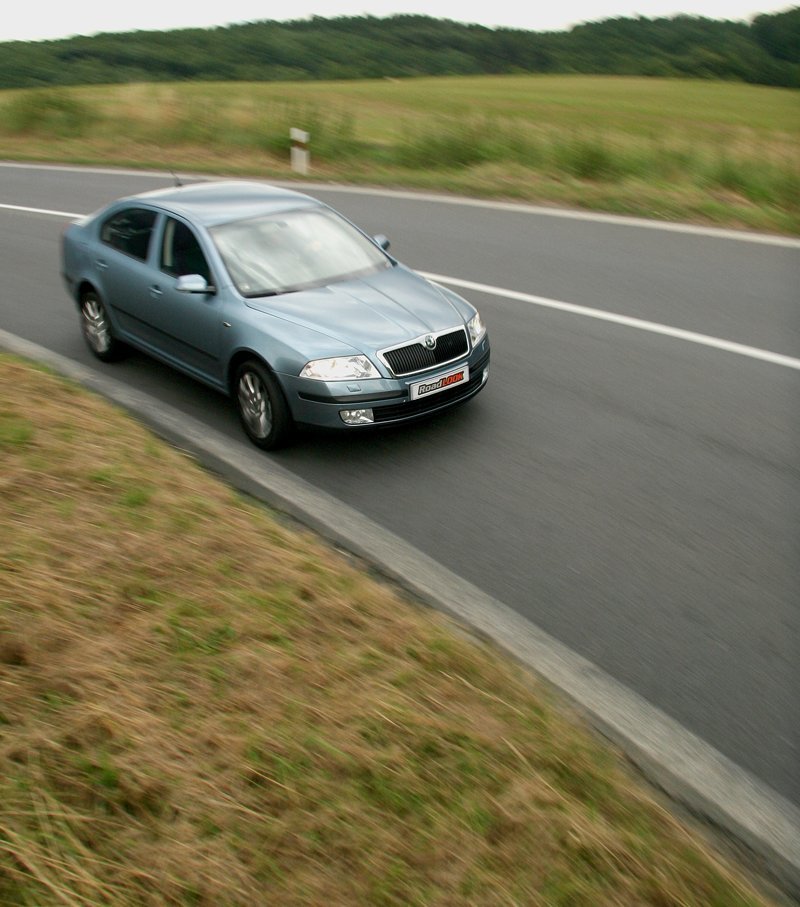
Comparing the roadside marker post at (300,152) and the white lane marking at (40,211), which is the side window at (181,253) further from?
the roadside marker post at (300,152)

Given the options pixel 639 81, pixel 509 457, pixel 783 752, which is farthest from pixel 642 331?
pixel 639 81

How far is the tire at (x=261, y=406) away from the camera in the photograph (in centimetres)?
745

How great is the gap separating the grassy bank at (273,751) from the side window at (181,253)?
10.4 ft

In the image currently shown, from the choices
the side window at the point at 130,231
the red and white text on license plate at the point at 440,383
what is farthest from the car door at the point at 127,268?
the red and white text on license plate at the point at 440,383

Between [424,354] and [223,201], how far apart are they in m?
2.49

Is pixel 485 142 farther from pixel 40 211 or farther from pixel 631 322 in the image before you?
pixel 631 322

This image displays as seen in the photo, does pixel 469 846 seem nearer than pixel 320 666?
Yes

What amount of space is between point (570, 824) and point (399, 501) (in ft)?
11.0

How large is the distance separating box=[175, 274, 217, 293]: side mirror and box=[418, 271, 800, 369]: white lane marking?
420cm

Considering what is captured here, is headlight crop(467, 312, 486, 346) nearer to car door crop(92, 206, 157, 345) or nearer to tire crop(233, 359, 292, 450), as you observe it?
tire crop(233, 359, 292, 450)

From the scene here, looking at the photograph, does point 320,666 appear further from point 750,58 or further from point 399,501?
point 750,58

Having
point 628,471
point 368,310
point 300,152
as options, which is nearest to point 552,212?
point 300,152

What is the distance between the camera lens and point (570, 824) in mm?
3748

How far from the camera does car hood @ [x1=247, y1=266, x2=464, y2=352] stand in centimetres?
750
